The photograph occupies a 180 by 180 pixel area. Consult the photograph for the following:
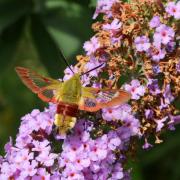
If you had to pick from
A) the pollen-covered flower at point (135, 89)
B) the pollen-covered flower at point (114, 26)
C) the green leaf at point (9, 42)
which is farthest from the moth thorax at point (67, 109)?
the green leaf at point (9, 42)

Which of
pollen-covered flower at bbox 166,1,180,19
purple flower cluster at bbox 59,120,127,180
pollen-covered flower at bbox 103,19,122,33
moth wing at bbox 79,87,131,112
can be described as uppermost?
pollen-covered flower at bbox 166,1,180,19

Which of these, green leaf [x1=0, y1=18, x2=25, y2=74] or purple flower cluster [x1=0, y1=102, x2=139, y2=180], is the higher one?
green leaf [x1=0, y1=18, x2=25, y2=74]

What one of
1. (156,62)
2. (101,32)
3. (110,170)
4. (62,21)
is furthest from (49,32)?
(110,170)

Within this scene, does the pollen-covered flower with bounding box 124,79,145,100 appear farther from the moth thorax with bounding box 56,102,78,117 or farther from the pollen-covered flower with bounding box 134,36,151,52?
the moth thorax with bounding box 56,102,78,117

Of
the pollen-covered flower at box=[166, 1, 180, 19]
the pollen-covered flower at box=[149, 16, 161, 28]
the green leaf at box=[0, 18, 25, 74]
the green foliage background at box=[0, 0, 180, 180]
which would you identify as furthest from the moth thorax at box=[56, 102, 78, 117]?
the green leaf at box=[0, 18, 25, 74]

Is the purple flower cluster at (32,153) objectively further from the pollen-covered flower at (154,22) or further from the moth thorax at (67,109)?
the pollen-covered flower at (154,22)

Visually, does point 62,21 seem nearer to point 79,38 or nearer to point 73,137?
point 79,38

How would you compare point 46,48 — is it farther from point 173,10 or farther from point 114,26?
point 173,10
